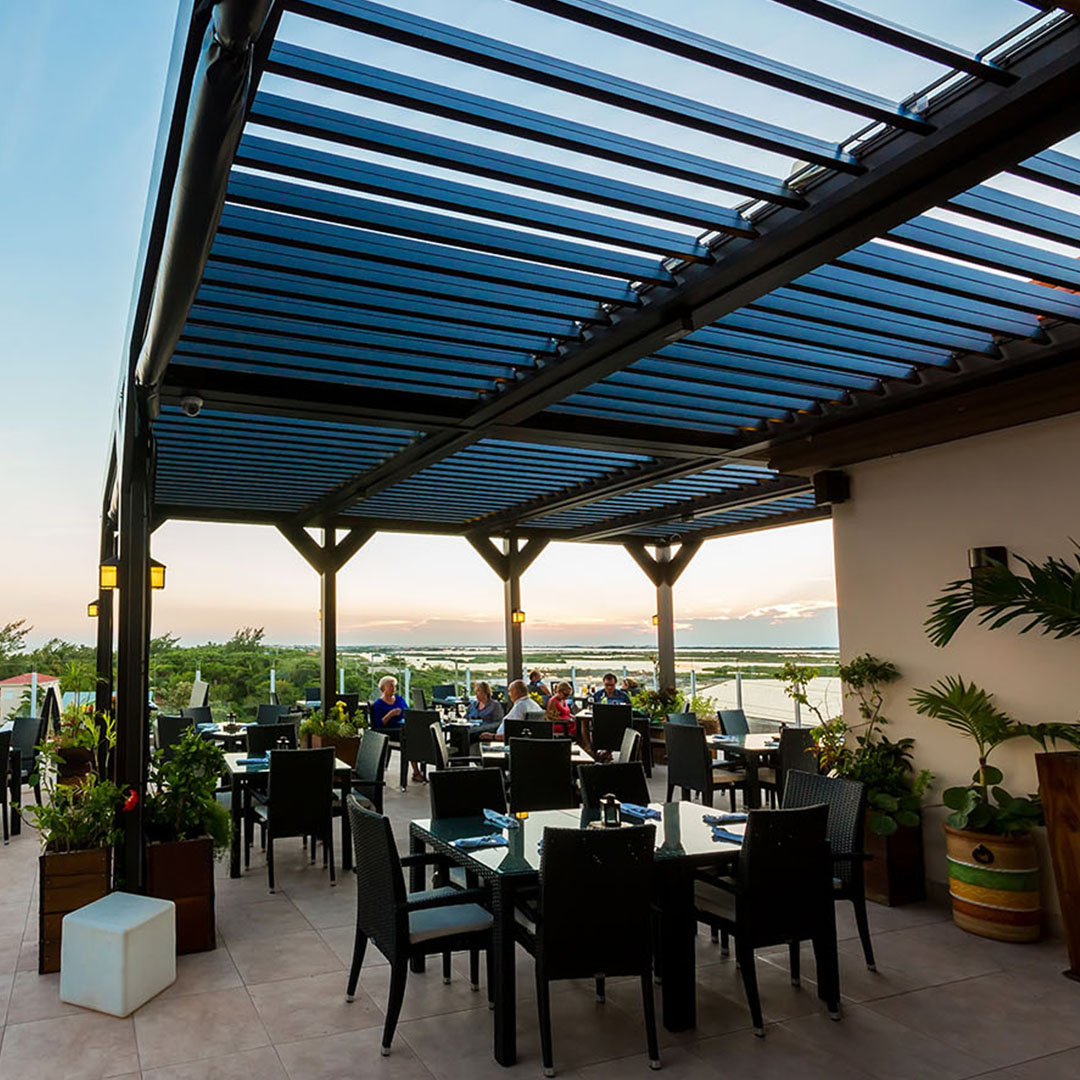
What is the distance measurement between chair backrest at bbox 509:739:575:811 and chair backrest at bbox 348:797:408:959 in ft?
8.40

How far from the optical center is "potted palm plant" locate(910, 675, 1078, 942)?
15.2 ft

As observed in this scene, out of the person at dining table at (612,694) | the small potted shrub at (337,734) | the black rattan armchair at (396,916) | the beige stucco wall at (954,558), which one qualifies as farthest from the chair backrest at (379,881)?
the person at dining table at (612,694)

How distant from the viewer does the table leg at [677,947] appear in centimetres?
354

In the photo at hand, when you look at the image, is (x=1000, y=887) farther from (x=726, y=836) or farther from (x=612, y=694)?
(x=612, y=694)

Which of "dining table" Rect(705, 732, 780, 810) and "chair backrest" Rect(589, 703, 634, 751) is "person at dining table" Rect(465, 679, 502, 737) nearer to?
"chair backrest" Rect(589, 703, 634, 751)

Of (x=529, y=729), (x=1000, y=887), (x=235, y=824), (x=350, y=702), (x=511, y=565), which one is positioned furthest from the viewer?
(x=511, y=565)

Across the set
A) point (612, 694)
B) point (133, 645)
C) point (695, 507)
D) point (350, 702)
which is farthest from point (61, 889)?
point (695, 507)

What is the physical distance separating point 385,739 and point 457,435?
2.28 metres

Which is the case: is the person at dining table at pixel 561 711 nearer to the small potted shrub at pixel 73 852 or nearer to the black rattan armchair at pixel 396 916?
the small potted shrub at pixel 73 852

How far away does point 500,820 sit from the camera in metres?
4.32

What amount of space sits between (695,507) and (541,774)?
4.97m

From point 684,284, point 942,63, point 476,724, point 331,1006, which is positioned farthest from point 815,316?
point 476,724

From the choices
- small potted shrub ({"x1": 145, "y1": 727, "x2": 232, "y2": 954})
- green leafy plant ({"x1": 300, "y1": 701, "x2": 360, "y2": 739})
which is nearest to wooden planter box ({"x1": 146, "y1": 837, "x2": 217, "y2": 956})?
Result: small potted shrub ({"x1": 145, "y1": 727, "x2": 232, "y2": 954})

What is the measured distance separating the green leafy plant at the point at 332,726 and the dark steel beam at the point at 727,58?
8177 millimetres
